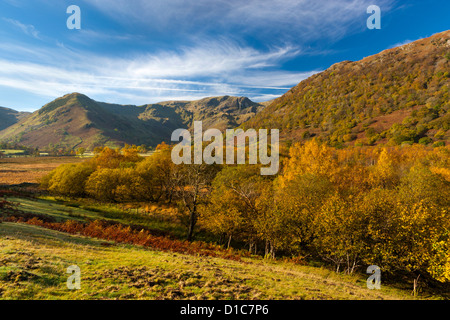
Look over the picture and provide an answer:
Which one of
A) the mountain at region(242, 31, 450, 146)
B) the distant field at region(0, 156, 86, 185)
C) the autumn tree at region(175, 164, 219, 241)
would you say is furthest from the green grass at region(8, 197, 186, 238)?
the mountain at region(242, 31, 450, 146)

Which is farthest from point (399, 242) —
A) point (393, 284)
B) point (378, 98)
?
point (378, 98)

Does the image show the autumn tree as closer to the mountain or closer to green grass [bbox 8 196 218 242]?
green grass [bbox 8 196 218 242]

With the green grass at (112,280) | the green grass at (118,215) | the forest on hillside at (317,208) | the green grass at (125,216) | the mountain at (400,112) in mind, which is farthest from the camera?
the mountain at (400,112)

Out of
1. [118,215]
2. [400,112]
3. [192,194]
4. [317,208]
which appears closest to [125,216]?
[118,215]

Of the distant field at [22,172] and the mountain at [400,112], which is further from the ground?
the mountain at [400,112]

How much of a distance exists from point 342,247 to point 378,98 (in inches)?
8700

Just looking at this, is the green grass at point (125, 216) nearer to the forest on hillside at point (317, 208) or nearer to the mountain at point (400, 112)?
the forest on hillside at point (317, 208)

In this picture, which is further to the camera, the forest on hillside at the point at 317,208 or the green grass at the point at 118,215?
the green grass at the point at 118,215

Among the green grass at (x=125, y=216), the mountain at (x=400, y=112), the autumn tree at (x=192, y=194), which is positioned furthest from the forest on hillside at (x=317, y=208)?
the mountain at (x=400, y=112)

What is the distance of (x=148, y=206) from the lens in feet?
176

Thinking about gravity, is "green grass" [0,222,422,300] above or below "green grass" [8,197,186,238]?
above

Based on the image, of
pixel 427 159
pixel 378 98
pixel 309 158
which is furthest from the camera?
pixel 378 98

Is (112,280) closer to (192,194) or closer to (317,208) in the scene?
(317,208)
